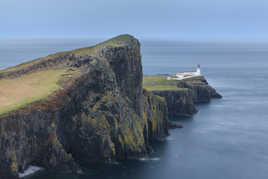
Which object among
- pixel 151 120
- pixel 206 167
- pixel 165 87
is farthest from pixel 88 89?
pixel 165 87

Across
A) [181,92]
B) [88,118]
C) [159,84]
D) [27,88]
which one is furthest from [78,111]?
[159,84]

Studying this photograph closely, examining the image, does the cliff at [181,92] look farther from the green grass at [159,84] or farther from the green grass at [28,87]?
the green grass at [28,87]

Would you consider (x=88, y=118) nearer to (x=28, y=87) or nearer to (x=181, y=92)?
(x=28, y=87)

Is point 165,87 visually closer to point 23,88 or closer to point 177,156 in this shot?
point 177,156

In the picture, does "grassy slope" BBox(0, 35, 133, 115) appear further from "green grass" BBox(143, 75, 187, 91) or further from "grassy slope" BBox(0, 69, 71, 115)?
"green grass" BBox(143, 75, 187, 91)

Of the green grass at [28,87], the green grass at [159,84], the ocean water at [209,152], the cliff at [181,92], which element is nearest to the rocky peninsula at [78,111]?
the green grass at [28,87]

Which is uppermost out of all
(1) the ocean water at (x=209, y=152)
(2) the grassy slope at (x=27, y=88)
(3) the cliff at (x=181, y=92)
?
(2) the grassy slope at (x=27, y=88)
